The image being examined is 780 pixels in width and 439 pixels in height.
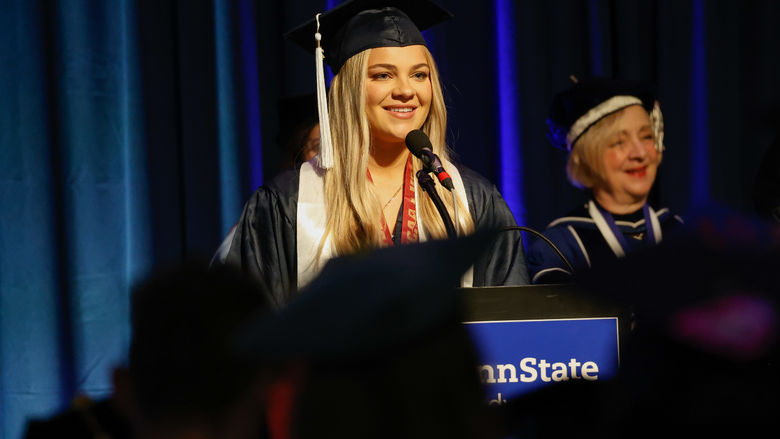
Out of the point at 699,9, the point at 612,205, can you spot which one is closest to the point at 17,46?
the point at 612,205

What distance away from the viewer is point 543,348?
4.45 ft

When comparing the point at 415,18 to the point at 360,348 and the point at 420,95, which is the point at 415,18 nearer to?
the point at 420,95

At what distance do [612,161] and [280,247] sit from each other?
4.56 feet

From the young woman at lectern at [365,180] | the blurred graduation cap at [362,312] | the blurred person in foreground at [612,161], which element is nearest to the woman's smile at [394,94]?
the young woman at lectern at [365,180]

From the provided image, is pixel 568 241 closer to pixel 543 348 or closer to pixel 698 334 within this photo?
pixel 543 348

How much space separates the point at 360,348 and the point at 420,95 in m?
1.73

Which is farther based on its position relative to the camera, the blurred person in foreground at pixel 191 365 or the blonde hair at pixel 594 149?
the blonde hair at pixel 594 149

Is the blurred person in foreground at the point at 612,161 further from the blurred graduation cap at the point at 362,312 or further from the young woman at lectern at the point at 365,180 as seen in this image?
the blurred graduation cap at the point at 362,312

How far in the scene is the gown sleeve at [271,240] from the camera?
2025 millimetres

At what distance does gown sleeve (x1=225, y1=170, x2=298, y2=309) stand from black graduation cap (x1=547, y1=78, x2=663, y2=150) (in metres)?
1.28

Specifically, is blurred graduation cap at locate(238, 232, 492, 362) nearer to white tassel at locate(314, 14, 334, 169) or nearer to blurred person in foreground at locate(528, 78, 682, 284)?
white tassel at locate(314, 14, 334, 169)

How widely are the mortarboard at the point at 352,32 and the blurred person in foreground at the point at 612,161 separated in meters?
0.80

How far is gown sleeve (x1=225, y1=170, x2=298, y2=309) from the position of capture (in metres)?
2.03

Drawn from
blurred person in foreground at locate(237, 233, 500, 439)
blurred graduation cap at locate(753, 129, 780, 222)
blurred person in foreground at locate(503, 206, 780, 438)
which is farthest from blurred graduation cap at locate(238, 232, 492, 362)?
blurred graduation cap at locate(753, 129, 780, 222)
